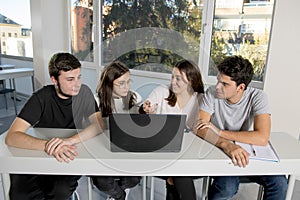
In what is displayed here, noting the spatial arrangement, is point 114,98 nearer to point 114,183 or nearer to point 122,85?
point 122,85

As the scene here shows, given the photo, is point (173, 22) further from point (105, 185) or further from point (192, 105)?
point (105, 185)

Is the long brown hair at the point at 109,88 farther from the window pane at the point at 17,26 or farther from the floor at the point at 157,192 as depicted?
the window pane at the point at 17,26

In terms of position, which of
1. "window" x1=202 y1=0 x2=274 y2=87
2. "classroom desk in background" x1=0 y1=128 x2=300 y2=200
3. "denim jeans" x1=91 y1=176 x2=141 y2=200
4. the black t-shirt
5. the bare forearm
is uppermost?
"window" x1=202 y1=0 x2=274 y2=87

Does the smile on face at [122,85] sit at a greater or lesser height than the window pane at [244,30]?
lesser

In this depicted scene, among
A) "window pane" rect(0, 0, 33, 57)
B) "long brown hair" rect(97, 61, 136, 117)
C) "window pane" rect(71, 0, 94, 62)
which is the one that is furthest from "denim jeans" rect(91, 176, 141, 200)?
"window pane" rect(0, 0, 33, 57)

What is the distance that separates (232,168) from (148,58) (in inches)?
23.1

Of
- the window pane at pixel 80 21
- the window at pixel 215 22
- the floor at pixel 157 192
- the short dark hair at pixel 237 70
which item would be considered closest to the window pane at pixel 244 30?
the window at pixel 215 22

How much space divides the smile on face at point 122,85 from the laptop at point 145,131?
11.9 inches

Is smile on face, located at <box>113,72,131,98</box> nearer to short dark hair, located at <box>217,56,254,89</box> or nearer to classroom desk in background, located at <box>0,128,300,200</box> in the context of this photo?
classroom desk in background, located at <box>0,128,300,200</box>

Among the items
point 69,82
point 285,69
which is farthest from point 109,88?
point 285,69

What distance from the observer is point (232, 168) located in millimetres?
1005

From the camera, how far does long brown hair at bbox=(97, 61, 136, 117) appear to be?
1.19 metres

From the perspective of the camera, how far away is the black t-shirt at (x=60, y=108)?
125 centimetres

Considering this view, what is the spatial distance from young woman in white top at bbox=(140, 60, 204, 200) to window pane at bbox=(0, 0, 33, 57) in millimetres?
3874
